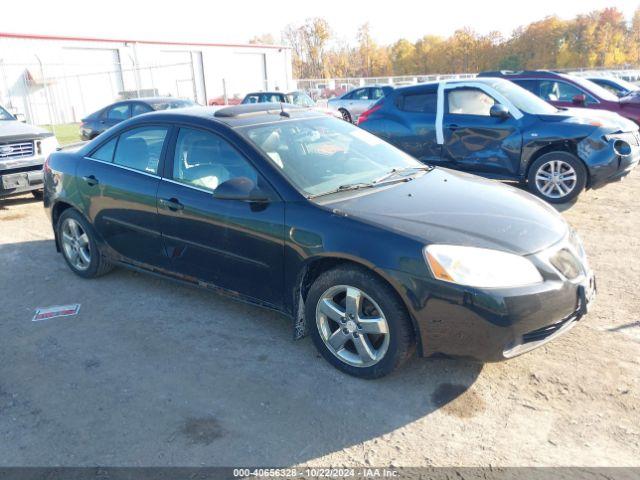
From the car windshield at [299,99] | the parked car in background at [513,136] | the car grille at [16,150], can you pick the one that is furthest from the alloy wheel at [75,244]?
the car windshield at [299,99]

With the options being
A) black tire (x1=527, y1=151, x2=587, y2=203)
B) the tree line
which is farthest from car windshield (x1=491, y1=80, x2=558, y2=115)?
the tree line

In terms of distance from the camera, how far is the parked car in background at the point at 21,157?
305 inches

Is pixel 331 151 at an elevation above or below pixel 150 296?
above

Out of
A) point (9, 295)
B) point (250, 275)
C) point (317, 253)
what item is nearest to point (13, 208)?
point (9, 295)

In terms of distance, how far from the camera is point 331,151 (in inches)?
160

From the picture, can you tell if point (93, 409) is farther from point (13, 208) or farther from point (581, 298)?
point (13, 208)

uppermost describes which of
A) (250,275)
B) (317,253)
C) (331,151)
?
(331,151)

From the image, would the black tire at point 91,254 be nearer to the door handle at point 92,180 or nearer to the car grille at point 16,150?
the door handle at point 92,180

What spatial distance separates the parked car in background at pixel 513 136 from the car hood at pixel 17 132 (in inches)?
214

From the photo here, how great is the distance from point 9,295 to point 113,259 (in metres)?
1.02

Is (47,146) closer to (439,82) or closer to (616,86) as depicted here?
(439,82)


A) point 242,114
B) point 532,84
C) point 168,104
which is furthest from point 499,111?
point 168,104

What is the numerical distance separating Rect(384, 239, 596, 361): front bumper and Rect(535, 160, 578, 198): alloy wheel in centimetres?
458

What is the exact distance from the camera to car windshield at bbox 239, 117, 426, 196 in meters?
3.66
